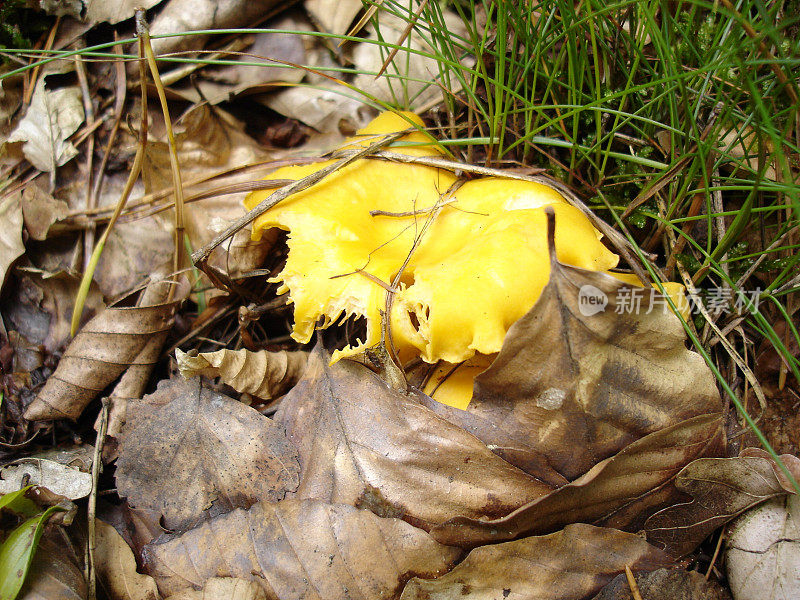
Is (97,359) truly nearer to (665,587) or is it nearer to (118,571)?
(118,571)

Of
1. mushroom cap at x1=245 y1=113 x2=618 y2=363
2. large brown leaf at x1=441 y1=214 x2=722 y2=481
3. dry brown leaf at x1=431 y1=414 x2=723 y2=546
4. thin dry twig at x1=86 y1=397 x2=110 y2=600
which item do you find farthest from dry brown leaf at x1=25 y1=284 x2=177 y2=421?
dry brown leaf at x1=431 y1=414 x2=723 y2=546

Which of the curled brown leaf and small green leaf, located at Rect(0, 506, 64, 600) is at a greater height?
the curled brown leaf

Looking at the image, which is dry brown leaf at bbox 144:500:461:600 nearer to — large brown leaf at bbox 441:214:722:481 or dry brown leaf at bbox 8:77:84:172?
large brown leaf at bbox 441:214:722:481

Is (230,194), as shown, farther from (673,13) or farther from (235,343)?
(673,13)

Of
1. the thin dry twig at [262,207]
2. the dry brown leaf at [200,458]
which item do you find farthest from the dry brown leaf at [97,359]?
the thin dry twig at [262,207]

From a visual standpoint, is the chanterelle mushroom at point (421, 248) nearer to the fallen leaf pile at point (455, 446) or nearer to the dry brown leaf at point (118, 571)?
the fallen leaf pile at point (455, 446)

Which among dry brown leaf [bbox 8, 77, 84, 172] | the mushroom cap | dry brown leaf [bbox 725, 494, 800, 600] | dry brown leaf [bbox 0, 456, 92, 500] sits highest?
dry brown leaf [bbox 8, 77, 84, 172]
